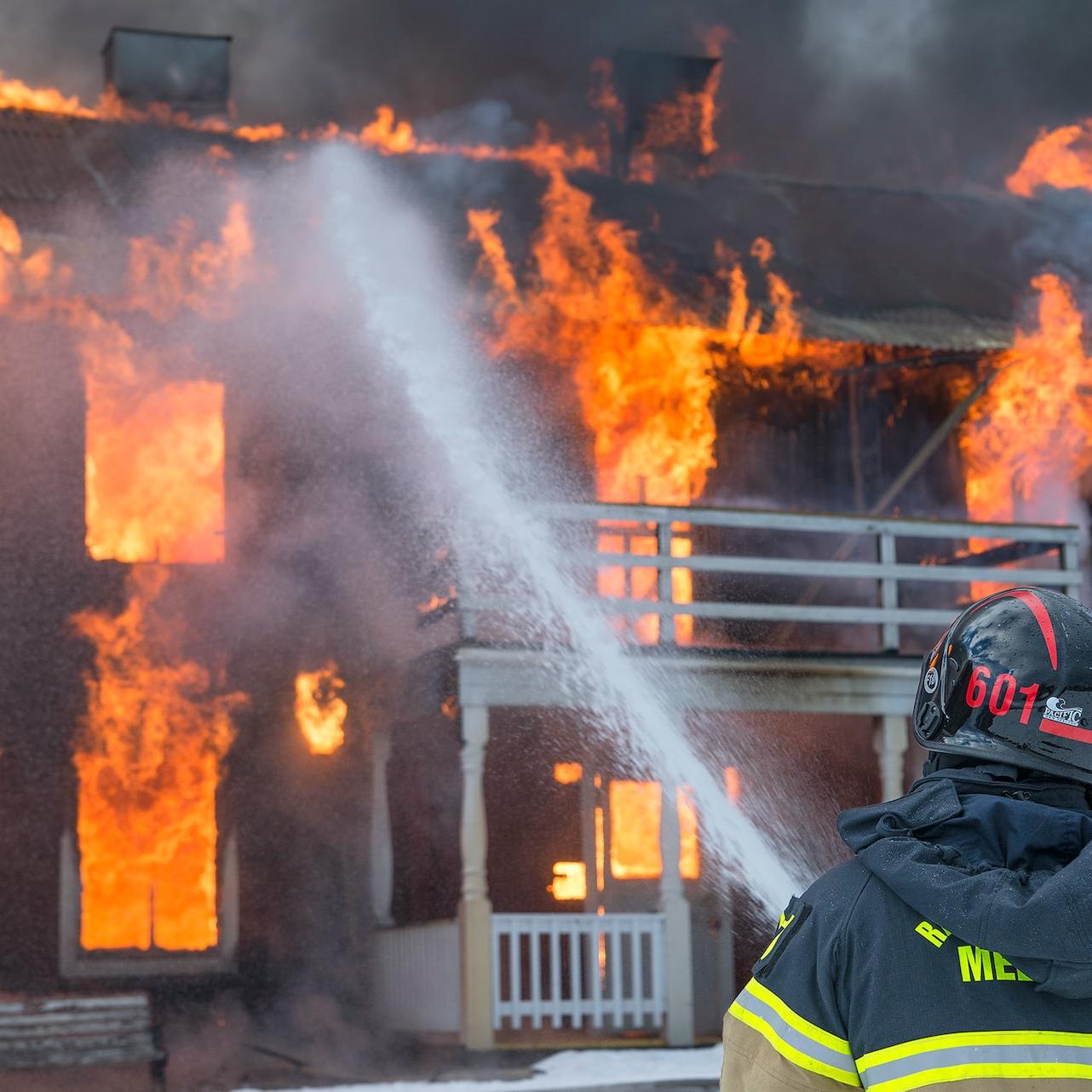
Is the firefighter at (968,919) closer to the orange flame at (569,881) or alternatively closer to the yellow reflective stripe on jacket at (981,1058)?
the yellow reflective stripe on jacket at (981,1058)

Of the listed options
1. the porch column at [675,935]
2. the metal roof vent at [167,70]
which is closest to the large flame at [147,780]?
the porch column at [675,935]

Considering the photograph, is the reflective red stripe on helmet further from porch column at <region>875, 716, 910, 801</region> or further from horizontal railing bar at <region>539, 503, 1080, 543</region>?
porch column at <region>875, 716, 910, 801</region>

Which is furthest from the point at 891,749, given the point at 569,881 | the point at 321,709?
the point at 321,709

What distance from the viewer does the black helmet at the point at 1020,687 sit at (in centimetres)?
204

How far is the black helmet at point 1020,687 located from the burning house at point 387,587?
970 cm

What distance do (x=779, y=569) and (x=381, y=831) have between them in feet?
14.0

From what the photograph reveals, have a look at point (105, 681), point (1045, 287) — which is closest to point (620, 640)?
point (105, 681)

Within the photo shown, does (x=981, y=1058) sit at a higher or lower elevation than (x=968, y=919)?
lower

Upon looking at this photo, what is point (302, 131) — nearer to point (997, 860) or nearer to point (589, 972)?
point (589, 972)

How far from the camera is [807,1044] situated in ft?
6.39

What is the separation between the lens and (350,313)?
13.6 metres

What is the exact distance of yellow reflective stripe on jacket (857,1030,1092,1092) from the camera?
6.20ft

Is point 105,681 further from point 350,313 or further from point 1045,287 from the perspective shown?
point 1045,287

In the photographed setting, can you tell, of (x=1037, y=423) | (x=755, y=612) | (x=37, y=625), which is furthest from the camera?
(x=1037, y=423)
